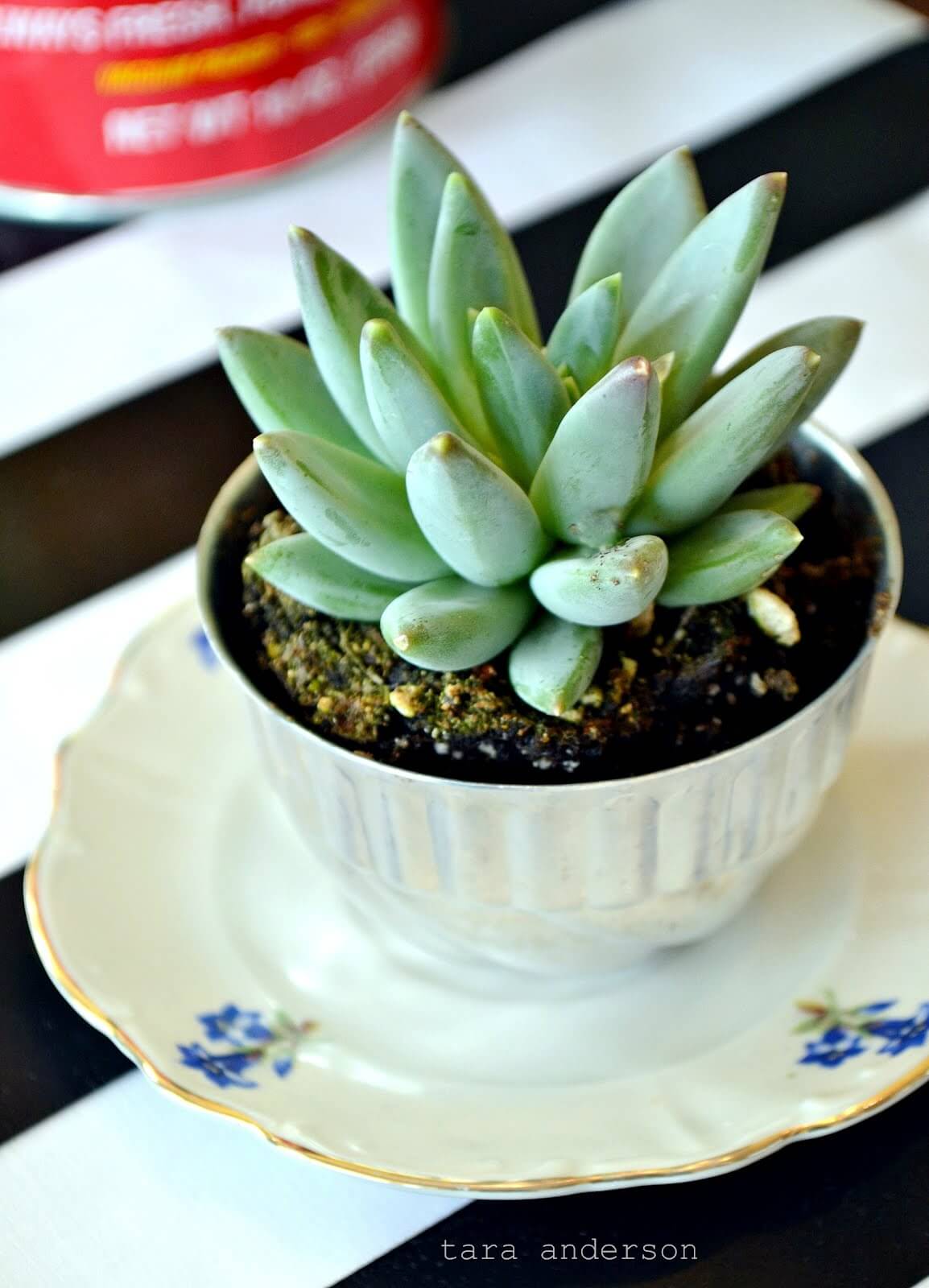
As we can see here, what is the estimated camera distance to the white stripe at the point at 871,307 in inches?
28.4

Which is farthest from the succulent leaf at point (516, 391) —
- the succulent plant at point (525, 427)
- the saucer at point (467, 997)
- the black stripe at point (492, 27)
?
the black stripe at point (492, 27)

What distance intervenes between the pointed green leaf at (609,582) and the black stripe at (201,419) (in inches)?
13.0

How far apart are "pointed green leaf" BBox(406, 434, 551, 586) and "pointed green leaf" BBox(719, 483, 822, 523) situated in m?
0.06

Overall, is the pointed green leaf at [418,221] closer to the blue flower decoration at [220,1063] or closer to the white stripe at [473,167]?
the blue flower decoration at [220,1063]

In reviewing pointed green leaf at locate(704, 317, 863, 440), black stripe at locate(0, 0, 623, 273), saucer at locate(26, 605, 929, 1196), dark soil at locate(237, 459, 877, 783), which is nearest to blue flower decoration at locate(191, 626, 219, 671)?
saucer at locate(26, 605, 929, 1196)

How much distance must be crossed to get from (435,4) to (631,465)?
25.3 inches

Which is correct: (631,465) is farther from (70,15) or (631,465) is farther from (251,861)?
(70,15)

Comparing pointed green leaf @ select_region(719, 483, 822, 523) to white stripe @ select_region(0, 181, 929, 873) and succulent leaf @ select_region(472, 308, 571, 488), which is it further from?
white stripe @ select_region(0, 181, 929, 873)

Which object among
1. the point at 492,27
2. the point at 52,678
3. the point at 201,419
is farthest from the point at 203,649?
the point at 492,27

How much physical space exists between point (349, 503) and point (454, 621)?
0.14 ft

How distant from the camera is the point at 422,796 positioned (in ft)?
1.40

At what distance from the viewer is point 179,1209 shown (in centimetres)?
46

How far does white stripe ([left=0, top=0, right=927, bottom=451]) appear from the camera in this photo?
0.80 metres

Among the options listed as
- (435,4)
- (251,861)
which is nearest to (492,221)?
(251,861)
